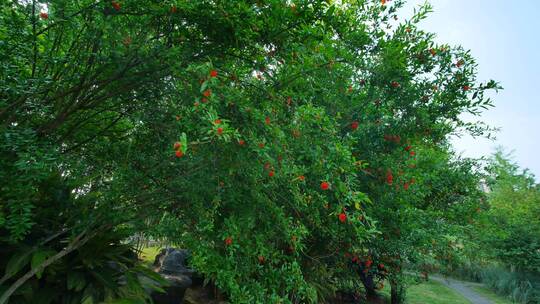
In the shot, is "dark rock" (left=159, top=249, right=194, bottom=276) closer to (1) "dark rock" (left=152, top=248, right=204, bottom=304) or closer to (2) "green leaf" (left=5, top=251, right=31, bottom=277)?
(1) "dark rock" (left=152, top=248, right=204, bottom=304)

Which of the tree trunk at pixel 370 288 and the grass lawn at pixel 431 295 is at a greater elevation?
the tree trunk at pixel 370 288

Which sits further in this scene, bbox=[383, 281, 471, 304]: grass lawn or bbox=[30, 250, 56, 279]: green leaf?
bbox=[383, 281, 471, 304]: grass lawn

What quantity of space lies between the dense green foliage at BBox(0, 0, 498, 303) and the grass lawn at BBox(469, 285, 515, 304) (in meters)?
10.7

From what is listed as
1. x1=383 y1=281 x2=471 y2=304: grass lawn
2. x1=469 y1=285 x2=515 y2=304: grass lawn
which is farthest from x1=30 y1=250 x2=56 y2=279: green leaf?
x1=469 y1=285 x2=515 y2=304: grass lawn

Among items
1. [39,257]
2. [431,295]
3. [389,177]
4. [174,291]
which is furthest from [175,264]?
[431,295]

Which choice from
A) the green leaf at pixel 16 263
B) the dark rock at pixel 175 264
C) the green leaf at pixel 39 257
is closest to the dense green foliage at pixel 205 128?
the green leaf at pixel 39 257

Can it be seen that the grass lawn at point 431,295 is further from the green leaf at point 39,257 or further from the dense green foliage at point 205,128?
the green leaf at point 39,257

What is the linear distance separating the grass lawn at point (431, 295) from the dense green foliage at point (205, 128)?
270 inches

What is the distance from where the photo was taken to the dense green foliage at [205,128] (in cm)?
259

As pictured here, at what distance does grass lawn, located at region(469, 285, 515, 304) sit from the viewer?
1326 centimetres

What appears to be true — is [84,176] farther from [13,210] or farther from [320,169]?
[320,169]

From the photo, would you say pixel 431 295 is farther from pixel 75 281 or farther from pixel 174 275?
pixel 75 281

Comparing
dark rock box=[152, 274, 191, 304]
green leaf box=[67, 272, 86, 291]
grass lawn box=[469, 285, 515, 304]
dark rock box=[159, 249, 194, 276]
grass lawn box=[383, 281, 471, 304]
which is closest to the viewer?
green leaf box=[67, 272, 86, 291]

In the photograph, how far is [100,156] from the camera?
4016mm
